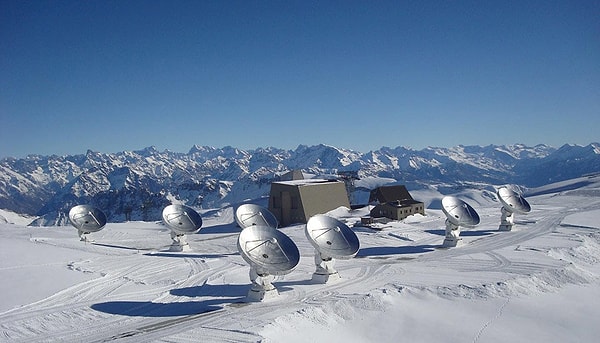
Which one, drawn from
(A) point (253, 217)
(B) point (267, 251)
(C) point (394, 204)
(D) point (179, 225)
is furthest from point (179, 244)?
(C) point (394, 204)

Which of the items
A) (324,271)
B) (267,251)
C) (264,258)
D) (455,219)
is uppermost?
(267,251)

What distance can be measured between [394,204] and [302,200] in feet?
58.5

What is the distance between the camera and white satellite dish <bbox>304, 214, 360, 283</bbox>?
128 ft

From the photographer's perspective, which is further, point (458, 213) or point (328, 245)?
point (458, 213)

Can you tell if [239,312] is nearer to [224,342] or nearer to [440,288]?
[224,342]

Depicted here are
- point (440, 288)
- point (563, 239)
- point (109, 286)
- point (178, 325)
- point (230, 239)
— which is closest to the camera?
point (178, 325)

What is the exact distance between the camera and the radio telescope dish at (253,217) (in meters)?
57.8

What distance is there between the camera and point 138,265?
4806cm

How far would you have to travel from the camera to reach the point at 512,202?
6988 cm

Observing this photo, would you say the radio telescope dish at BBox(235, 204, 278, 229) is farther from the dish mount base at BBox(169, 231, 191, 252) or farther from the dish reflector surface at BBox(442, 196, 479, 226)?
the dish reflector surface at BBox(442, 196, 479, 226)

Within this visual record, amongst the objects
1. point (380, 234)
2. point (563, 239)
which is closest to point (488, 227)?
point (563, 239)

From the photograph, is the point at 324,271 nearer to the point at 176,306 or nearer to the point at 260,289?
the point at 260,289

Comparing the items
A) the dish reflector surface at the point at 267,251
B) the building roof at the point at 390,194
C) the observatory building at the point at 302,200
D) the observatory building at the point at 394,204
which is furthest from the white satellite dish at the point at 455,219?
the observatory building at the point at 302,200

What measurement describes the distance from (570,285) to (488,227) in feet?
108
